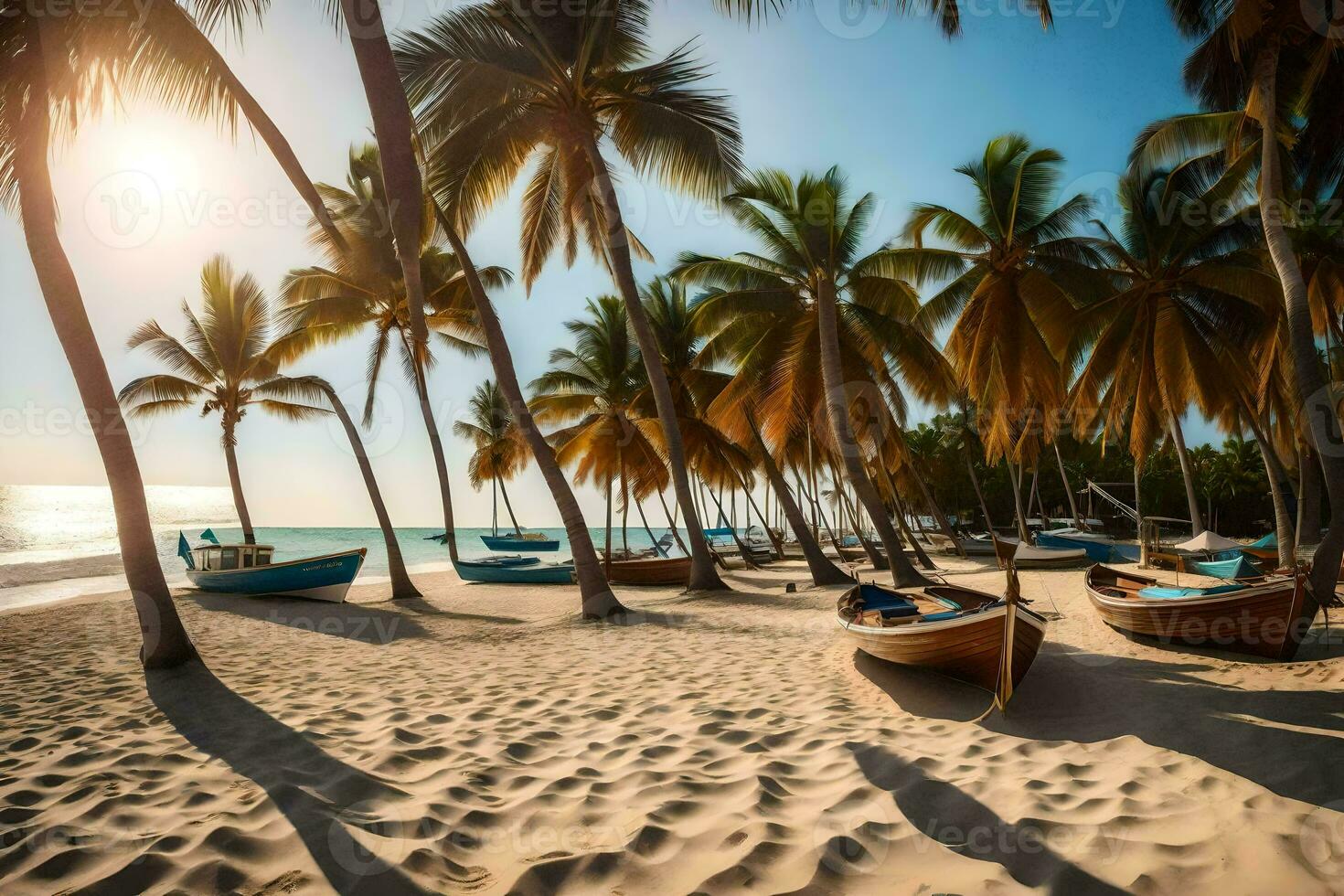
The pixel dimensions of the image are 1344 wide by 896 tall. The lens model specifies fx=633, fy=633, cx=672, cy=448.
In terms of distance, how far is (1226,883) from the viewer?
106 inches

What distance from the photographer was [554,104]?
41.2 feet

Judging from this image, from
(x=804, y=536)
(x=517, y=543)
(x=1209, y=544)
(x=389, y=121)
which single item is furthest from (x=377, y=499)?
(x=517, y=543)

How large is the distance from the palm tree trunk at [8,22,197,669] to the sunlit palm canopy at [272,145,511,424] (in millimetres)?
9604

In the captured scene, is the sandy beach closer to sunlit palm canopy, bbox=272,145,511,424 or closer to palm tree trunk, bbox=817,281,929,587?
→ palm tree trunk, bbox=817,281,929,587

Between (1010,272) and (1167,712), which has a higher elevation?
(1010,272)

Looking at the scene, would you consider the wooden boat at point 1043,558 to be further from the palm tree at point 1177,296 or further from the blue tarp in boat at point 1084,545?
the palm tree at point 1177,296

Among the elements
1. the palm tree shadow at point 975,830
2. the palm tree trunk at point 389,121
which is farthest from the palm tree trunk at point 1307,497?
the palm tree trunk at point 389,121

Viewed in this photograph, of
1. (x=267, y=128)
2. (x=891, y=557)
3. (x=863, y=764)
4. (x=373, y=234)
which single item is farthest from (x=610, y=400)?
(x=863, y=764)

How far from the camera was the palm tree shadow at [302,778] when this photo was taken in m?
2.81

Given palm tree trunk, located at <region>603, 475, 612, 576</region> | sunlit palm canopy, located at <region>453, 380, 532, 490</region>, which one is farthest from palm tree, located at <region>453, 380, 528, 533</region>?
palm tree trunk, located at <region>603, 475, 612, 576</region>

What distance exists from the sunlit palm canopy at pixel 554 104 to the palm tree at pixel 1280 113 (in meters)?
7.75

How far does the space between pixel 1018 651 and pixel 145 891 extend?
584 cm

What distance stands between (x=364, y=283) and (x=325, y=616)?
29.4 ft

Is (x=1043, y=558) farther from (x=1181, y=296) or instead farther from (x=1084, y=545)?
(x=1181, y=296)
